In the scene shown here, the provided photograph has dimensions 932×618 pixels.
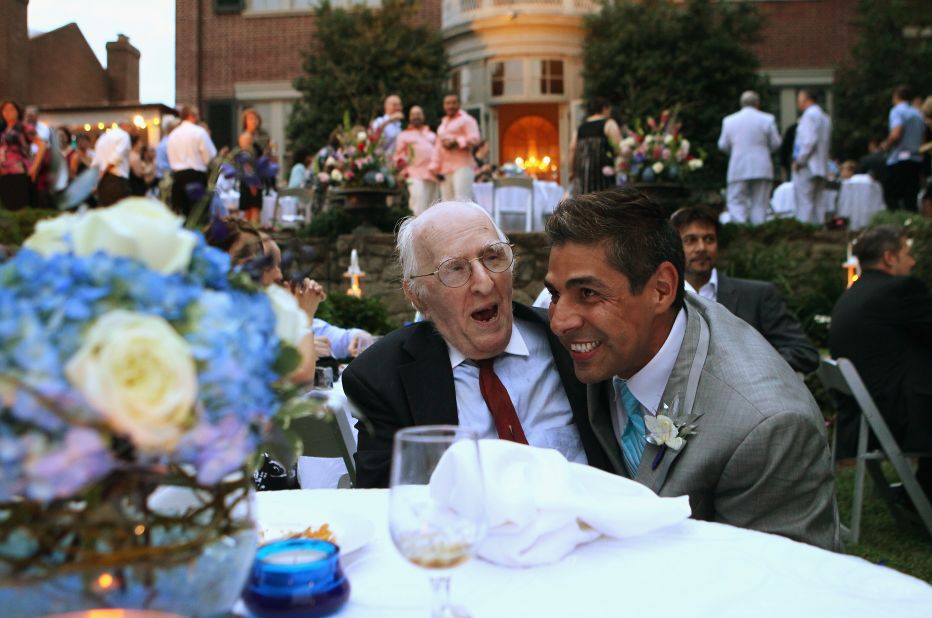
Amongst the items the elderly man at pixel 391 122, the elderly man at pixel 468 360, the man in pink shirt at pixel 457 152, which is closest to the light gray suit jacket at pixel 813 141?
the man in pink shirt at pixel 457 152

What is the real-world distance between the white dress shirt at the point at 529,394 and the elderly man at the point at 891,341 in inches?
110

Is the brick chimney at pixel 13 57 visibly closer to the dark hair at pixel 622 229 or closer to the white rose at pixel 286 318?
the dark hair at pixel 622 229

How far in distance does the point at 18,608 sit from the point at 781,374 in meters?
1.75

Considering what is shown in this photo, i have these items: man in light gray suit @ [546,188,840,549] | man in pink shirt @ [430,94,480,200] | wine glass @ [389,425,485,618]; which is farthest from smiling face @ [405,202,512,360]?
man in pink shirt @ [430,94,480,200]

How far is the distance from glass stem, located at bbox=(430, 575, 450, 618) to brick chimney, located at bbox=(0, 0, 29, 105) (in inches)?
856

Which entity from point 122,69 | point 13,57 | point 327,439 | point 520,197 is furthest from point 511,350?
point 122,69

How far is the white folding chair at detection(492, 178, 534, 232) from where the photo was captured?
12.4 meters

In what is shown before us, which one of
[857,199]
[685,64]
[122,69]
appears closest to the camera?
[857,199]

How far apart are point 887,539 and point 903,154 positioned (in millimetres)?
9316

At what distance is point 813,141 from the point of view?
12.0 meters

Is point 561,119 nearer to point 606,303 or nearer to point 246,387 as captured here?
point 606,303

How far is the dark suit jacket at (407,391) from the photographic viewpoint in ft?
8.34

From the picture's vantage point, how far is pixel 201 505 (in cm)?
97

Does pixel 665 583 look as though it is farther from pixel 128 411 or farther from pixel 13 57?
pixel 13 57
